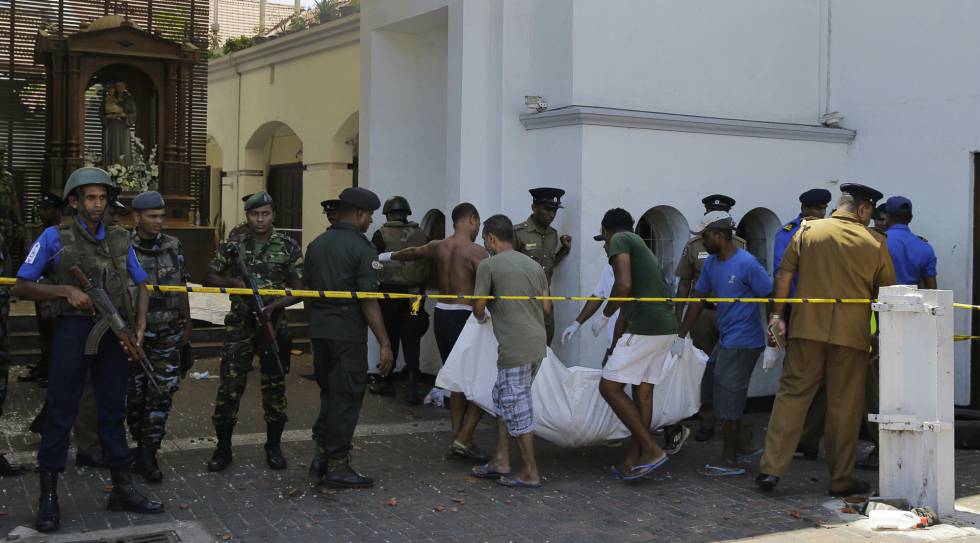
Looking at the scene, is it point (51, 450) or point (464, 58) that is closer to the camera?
point (51, 450)

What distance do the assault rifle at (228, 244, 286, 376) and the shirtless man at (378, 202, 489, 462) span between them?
4.61 ft

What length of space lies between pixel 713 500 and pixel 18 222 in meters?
9.95

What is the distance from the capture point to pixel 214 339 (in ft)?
41.8

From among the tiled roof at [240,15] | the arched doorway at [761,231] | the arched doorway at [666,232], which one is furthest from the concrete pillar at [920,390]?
the tiled roof at [240,15]

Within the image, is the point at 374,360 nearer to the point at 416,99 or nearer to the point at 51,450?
the point at 416,99

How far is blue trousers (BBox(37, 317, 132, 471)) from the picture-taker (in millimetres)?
5746

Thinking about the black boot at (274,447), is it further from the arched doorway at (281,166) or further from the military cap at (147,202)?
the arched doorway at (281,166)

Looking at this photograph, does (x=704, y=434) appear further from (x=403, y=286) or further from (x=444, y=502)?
(x=403, y=286)

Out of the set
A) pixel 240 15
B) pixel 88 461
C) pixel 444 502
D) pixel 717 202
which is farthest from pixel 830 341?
pixel 240 15

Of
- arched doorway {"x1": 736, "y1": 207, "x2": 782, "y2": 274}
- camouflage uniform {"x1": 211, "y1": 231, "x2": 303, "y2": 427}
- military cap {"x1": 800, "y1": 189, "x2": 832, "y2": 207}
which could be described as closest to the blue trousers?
camouflage uniform {"x1": 211, "y1": 231, "x2": 303, "y2": 427}

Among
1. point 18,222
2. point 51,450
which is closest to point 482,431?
point 51,450

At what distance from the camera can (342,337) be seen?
6.68m

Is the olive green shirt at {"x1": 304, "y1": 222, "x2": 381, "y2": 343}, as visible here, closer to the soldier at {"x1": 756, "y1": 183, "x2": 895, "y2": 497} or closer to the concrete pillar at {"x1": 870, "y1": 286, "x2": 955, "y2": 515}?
the soldier at {"x1": 756, "y1": 183, "x2": 895, "y2": 497}

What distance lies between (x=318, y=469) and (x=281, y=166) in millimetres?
13905
